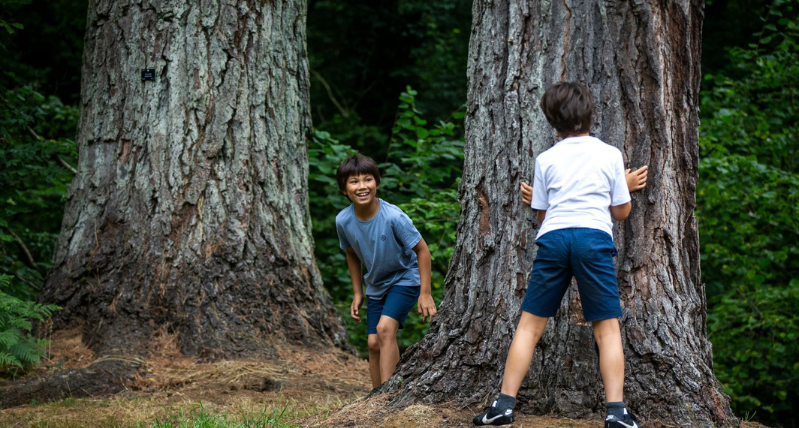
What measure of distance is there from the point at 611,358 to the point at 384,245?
1762 mm

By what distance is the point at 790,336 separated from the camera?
6926 mm

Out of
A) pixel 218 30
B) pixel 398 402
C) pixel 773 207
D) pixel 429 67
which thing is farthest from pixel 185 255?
pixel 429 67

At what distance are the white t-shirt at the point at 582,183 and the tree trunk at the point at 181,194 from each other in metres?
3.16

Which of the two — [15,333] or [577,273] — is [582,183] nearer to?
[577,273]

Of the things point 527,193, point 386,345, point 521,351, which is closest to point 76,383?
point 386,345

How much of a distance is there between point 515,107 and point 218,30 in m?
3.24

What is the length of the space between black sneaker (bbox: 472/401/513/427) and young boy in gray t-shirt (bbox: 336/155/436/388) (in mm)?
1233

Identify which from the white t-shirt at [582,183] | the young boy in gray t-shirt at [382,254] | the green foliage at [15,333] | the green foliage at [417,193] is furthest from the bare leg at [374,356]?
the green foliage at [417,193]

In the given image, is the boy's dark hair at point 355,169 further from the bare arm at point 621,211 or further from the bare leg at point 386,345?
the bare arm at point 621,211

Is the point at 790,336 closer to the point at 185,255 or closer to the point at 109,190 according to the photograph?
the point at 185,255

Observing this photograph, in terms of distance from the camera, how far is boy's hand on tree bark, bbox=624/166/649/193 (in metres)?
3.45

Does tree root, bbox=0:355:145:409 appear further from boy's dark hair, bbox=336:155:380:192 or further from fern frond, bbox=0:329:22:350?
boy's dark hair, bbox=336:155:380:192

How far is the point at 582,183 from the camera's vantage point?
10.7 ft

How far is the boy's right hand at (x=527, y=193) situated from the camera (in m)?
3.50
